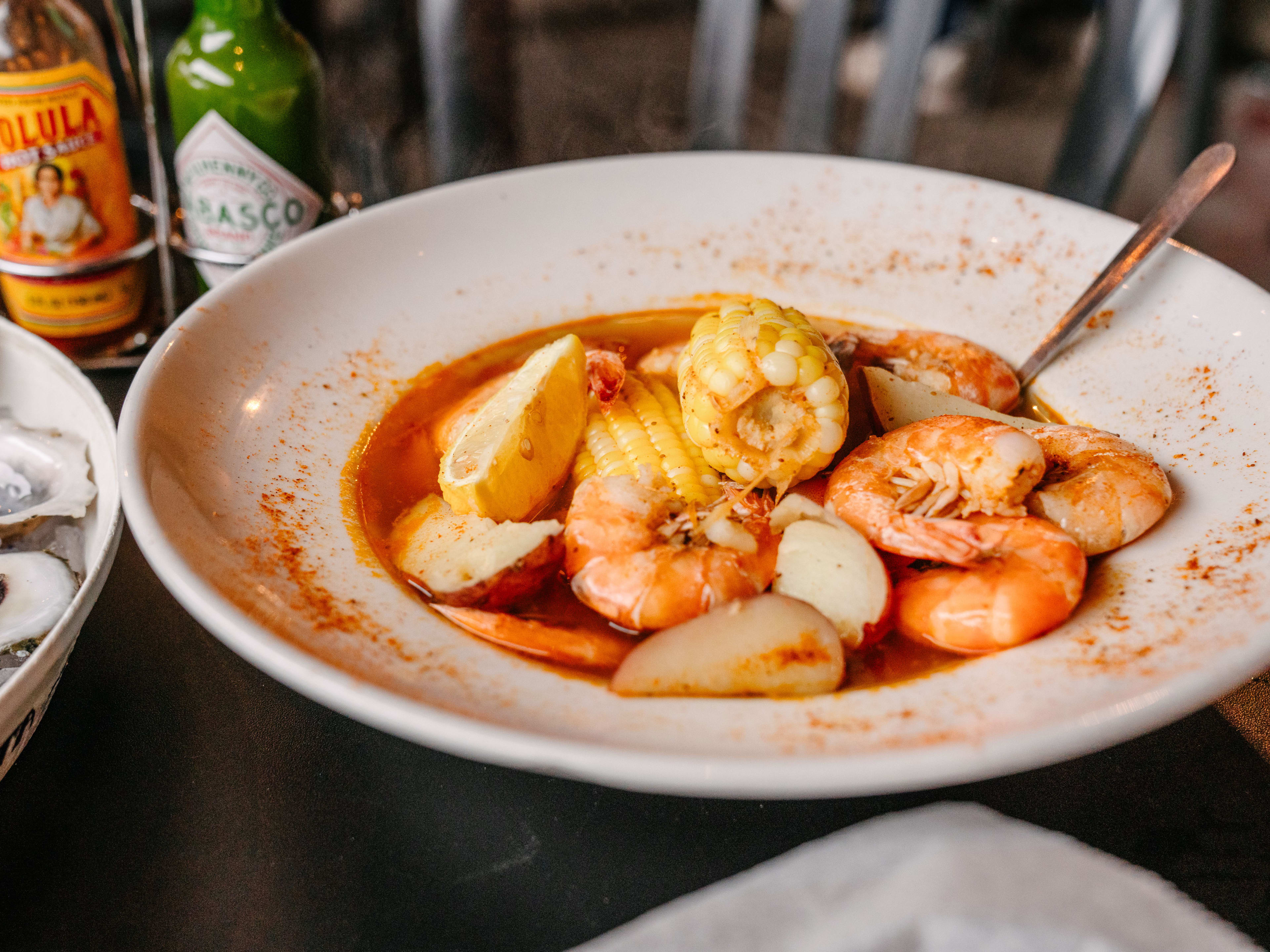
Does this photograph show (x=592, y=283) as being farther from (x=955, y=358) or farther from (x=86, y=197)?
(x=86, y=197)

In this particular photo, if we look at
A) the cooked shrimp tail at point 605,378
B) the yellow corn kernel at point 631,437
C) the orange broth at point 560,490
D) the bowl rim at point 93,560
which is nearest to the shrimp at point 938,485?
the orange broth at point 560,490

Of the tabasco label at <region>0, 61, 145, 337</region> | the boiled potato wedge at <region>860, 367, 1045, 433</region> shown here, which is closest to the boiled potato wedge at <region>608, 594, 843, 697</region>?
the boiled potato wedge at <region>860, 367, 1045, 433</region>

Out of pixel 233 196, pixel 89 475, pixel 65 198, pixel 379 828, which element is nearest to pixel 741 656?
pixel 379 828

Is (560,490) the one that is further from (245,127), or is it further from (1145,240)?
(1145,240)

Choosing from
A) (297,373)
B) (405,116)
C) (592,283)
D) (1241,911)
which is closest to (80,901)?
(297,373)

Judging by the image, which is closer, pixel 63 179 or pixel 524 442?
pixel 524 442

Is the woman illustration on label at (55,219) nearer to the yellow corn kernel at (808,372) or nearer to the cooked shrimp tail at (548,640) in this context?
the cooked shrimp tail at (548,640)
